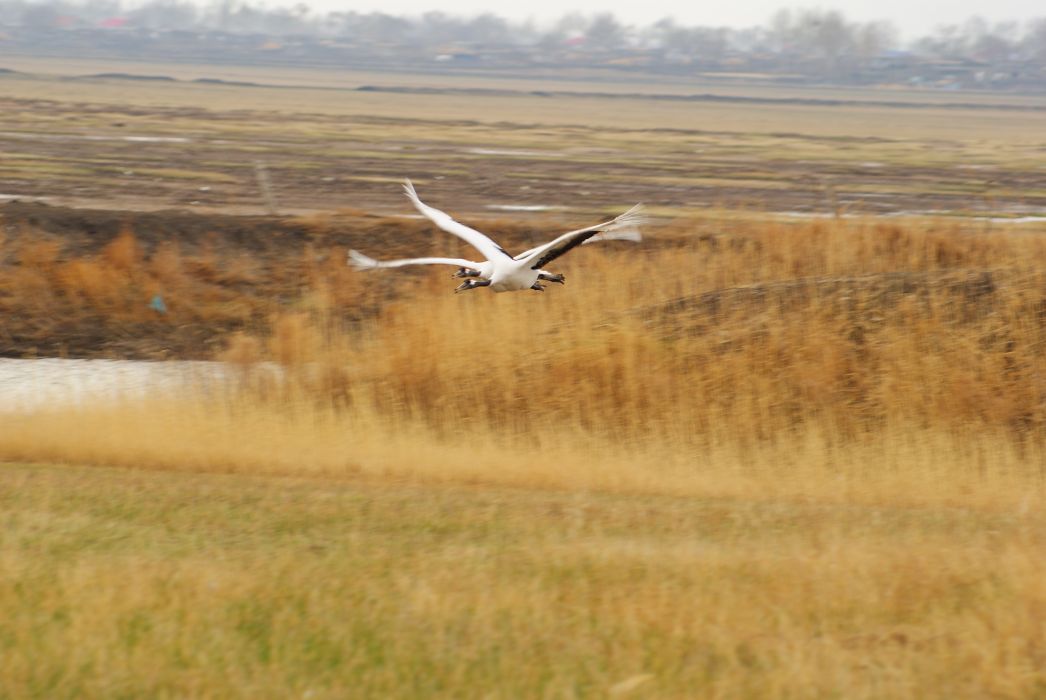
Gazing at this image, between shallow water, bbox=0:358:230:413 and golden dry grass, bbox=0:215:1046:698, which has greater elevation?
golden dry grass, bbox=0:215:1046:698

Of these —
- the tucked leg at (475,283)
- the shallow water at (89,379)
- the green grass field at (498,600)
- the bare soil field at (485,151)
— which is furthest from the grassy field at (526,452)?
the tucked leg at (475,283)

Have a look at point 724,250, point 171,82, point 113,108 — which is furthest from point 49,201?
point 171,82

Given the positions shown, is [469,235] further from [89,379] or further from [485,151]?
[485,151]

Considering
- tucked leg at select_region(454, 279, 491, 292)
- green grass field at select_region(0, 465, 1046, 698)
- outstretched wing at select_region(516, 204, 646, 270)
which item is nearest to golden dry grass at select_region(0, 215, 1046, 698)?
green grass field at select_region(0, 465, 1046, 698)

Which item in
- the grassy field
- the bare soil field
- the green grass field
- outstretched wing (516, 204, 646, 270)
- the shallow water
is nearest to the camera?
the green grass field

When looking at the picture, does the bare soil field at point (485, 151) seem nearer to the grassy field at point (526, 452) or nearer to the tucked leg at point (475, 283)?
the grassy field at point (526, 452)

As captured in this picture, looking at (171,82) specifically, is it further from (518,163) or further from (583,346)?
(583,346)

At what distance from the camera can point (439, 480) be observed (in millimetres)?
13500

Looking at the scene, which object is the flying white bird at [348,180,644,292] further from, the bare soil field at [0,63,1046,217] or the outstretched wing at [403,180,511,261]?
the bare soil field at [0,63,1046,217]

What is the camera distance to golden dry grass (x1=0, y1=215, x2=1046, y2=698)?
7492 mm

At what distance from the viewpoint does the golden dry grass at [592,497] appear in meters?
7.49

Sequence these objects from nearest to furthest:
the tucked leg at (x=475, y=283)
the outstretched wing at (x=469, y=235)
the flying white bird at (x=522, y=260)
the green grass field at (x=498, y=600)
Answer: the green grass field at (x=498, y=600), the flying white bird at (x=522, y=260), the tucked leg at (x=475, y=283), the outstretched wing at (x=469, y=235)

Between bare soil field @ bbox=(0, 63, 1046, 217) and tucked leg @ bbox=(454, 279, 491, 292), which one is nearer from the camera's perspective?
tucked leg @ bbox=(454, 279, 491, 292)

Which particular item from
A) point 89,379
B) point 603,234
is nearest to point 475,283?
point 603,234
